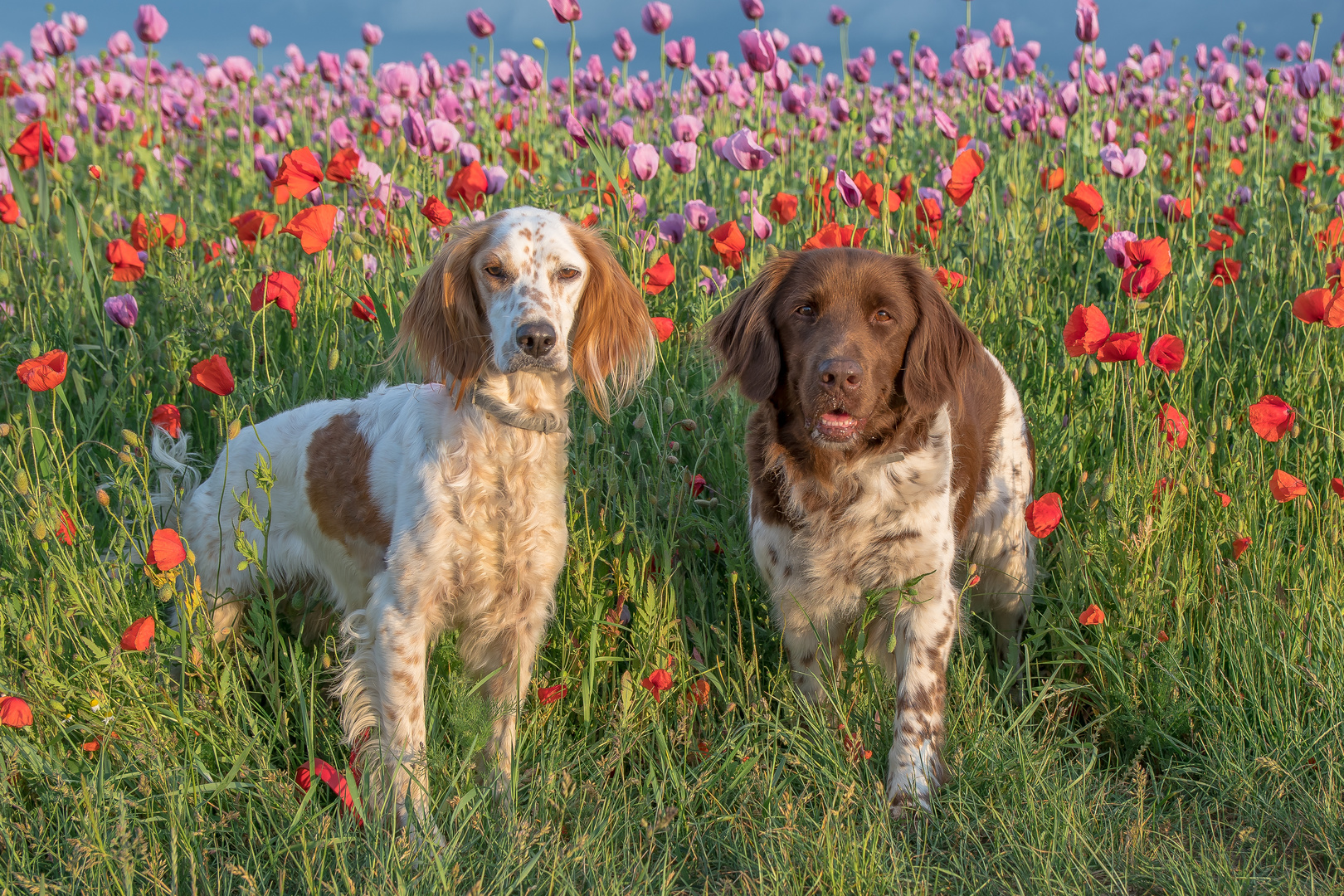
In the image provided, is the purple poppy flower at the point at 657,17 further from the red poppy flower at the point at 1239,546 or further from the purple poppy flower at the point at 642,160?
the red poppy flower at the point at 1239,546

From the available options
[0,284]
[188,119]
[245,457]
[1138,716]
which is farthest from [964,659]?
[188,119]

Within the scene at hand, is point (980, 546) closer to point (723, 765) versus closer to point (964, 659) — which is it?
point (964, 659)

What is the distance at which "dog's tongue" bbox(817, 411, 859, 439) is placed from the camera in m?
2.81

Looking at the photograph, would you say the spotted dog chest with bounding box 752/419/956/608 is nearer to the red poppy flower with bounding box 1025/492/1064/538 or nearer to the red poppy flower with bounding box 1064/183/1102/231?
the red poppy flower with bounding box 1025/492/1064/538

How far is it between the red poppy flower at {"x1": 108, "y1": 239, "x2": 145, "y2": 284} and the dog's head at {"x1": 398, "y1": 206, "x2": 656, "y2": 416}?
1.35 meters

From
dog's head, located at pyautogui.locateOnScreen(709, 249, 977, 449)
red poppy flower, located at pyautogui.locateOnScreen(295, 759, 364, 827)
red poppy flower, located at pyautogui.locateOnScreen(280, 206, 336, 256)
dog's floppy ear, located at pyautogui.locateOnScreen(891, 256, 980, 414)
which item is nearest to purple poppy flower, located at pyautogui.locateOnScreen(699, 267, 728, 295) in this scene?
dog's head, located at pyautogui.locateOnScreen(709, 249, 977, 449)

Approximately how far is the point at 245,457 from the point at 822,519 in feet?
6.42

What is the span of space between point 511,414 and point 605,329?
41cm

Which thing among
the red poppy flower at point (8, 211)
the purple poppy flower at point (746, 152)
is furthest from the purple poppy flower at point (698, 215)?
the red poppy flower at point (8, 211)

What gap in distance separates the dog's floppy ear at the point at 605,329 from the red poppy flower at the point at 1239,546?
2.00 metres

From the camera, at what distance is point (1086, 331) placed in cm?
305

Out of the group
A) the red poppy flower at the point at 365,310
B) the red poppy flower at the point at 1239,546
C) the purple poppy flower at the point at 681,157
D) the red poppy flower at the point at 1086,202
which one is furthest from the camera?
the purple poppy flower at the point at 681,157

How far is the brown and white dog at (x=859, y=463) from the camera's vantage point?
2842 mm

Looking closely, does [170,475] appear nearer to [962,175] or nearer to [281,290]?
[281,290]
